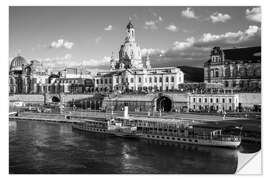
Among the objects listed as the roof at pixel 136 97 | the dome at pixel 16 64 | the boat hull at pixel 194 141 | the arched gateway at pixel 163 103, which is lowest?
the boat hull at pixel 194 141

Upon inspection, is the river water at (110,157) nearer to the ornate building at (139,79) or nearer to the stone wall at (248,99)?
the stone wall at (248,99)

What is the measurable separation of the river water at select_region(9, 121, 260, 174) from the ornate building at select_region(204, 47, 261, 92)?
12262 millimetres

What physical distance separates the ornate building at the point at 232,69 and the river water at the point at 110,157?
1226 cm

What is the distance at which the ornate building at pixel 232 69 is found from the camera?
97.6 feet

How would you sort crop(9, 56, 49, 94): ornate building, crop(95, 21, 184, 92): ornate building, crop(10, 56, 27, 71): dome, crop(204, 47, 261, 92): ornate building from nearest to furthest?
crop(204, 47, 261, 92): ornate building < crop(95, 21, 184, 92): ornate building < crop(9, 56, 49, 94): ornate building < crop(10, 56, 27, 71): dome

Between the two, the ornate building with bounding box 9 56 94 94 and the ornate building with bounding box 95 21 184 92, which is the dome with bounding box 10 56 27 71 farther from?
the ornate building with bounding box 95 21 184 92

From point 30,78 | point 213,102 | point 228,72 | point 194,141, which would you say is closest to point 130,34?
point 228,72

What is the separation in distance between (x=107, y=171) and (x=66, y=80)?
1741 inches

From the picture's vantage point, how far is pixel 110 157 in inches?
654

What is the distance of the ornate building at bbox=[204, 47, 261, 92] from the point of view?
29.7 metres

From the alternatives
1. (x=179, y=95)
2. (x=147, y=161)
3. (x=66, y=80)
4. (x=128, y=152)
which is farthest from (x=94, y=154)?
(x=66, y=80)

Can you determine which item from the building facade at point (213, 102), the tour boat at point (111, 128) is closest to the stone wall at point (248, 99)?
the building facade at point (213, 102)

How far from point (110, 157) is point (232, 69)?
70.0 ft

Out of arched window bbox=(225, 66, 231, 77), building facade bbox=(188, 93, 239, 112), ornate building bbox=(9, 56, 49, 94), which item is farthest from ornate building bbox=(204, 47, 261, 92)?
ornate building bbox=(9, 56, 49, 94)
